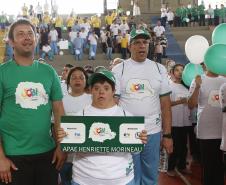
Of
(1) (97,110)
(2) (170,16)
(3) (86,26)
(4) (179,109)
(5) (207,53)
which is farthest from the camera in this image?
(2) (170,16)

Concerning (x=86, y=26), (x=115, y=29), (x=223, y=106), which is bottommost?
(x=223, y=106)

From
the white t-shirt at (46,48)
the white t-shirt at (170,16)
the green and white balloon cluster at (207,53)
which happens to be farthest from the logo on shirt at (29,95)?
the white t-shirt at (170,16)

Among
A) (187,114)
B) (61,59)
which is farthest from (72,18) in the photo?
(187,114)

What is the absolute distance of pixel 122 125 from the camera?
2588mm

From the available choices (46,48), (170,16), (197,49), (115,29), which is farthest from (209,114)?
(170,16)

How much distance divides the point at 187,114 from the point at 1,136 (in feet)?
11.5

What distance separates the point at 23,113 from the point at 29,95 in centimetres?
12

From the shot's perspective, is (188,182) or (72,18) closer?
(188,182)

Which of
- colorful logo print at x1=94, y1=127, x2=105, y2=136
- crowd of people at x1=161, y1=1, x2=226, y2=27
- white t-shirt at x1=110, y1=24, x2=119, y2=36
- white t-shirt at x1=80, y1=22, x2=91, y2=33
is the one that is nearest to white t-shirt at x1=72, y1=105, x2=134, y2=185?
colorful logo print at x1=94, y1=127, x2=105, y2=136

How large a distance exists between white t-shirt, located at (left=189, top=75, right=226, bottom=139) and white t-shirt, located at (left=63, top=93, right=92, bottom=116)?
38.0 inches

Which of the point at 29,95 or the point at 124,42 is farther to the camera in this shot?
the point at 124,42

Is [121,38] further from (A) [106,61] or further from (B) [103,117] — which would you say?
(B) [103,117]

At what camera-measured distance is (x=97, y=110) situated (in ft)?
8.78

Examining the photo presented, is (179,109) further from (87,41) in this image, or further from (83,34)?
(87,41)
